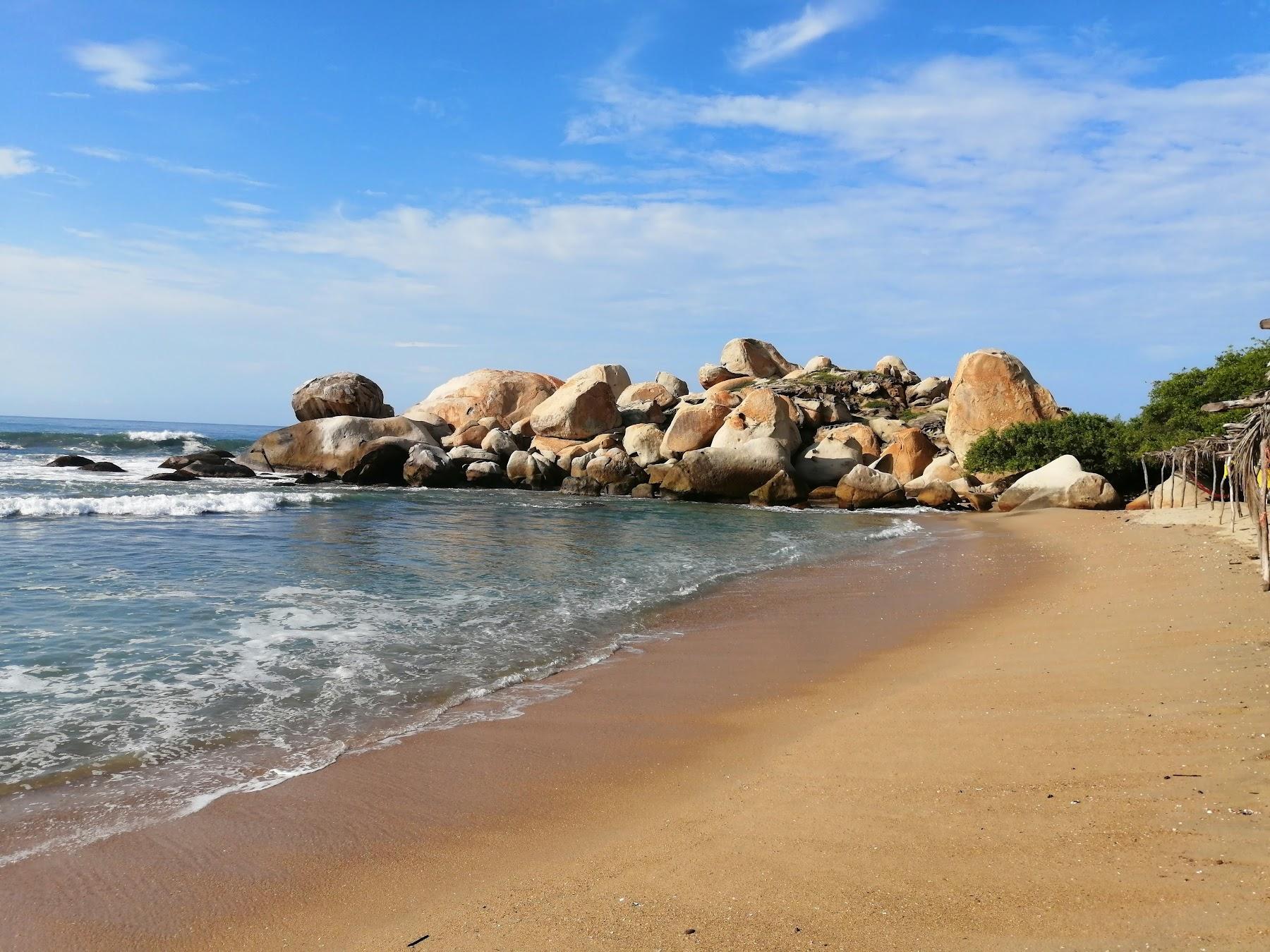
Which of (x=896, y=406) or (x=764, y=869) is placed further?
(x=896, y=406)

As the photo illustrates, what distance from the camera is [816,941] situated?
301 cm

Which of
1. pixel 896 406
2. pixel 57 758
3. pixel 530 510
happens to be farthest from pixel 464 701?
pixel 896 406

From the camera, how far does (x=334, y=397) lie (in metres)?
33.1

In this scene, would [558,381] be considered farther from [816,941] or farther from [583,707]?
[816,941]

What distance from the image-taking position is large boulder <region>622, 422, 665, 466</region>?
30.9m

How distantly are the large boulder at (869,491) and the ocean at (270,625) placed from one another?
6.77 meters

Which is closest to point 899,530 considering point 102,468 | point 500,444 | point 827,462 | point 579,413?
point 827,462

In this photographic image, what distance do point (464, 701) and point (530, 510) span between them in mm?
16441

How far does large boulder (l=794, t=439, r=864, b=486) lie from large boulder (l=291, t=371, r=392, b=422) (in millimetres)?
17165

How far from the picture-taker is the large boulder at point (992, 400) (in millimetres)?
30797

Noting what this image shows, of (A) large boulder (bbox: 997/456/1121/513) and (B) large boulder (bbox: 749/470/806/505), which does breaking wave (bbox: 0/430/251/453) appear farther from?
(A) large boulder (bbox: 997/456/1121/513)

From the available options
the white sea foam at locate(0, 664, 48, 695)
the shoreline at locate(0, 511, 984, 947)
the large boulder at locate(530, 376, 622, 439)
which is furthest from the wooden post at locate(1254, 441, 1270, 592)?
the large boulder at locate(530, 376, 622, 439)

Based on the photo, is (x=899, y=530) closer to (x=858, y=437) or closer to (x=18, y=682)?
(x=858, y=437)

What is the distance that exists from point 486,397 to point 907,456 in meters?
18.3
